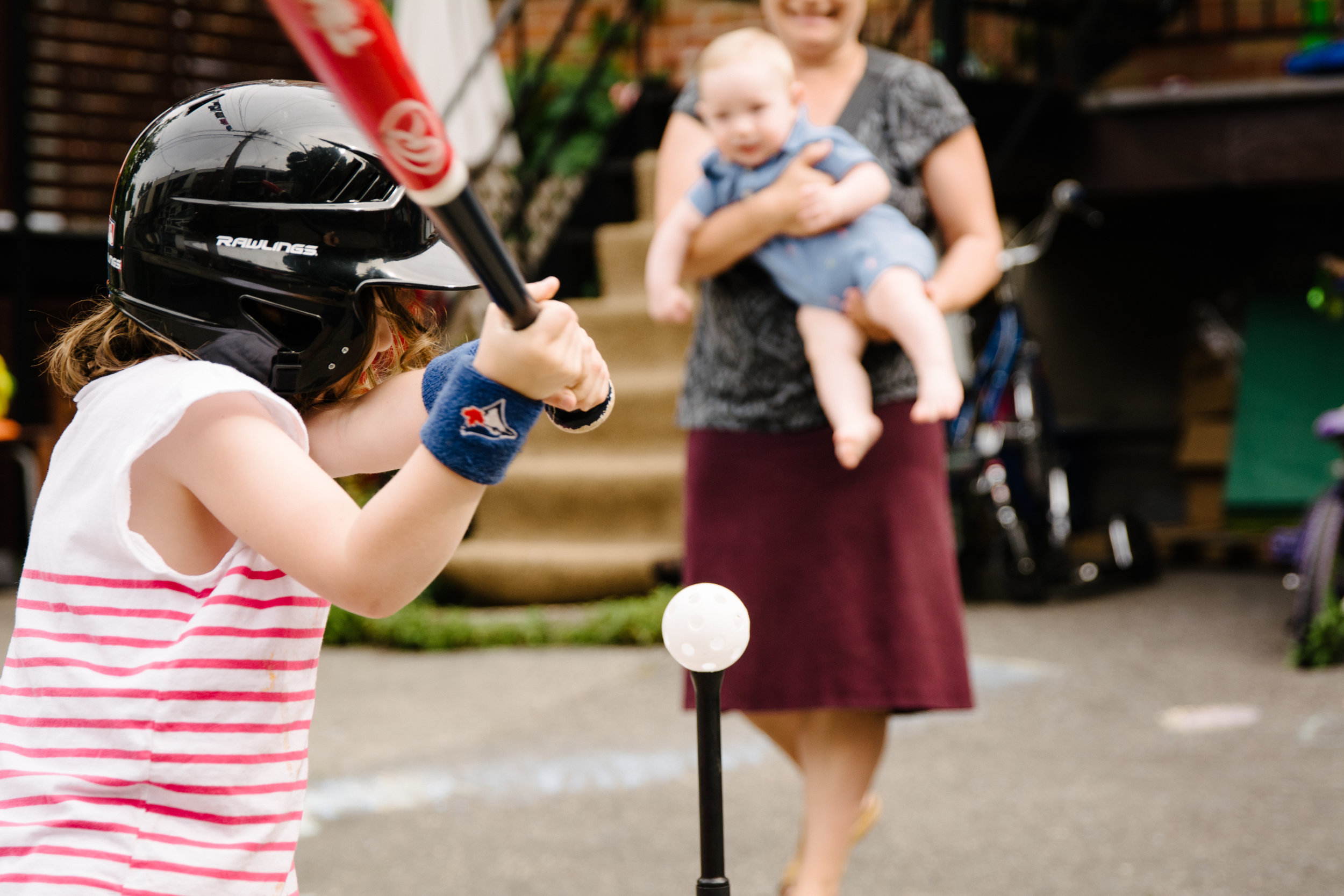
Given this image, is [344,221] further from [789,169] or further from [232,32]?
[232,32]

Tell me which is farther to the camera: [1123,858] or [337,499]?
[1123,858]

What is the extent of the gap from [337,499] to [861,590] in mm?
1610

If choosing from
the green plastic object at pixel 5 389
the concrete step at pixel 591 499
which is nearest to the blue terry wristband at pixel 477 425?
the concrete step at pixel 591 499

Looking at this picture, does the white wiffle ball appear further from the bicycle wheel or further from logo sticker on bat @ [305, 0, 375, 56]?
the bicycle wheel

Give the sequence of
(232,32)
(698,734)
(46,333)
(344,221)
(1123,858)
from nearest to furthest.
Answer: (698,734)
(344,221)
(1123,858)
(46,333)
(232,32)

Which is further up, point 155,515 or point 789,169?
point 155,515

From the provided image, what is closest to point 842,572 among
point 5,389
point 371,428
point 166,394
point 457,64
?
point 371,428

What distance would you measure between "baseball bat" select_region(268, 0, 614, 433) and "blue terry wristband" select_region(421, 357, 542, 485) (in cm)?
20

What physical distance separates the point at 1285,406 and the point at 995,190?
2.22 m

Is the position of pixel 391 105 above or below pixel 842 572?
above

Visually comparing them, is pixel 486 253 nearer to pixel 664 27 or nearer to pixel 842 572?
pixel 842 572

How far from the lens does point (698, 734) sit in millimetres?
1219

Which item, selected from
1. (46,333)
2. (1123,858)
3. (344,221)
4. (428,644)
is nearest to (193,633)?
(344,221)

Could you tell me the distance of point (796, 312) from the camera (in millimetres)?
2688
